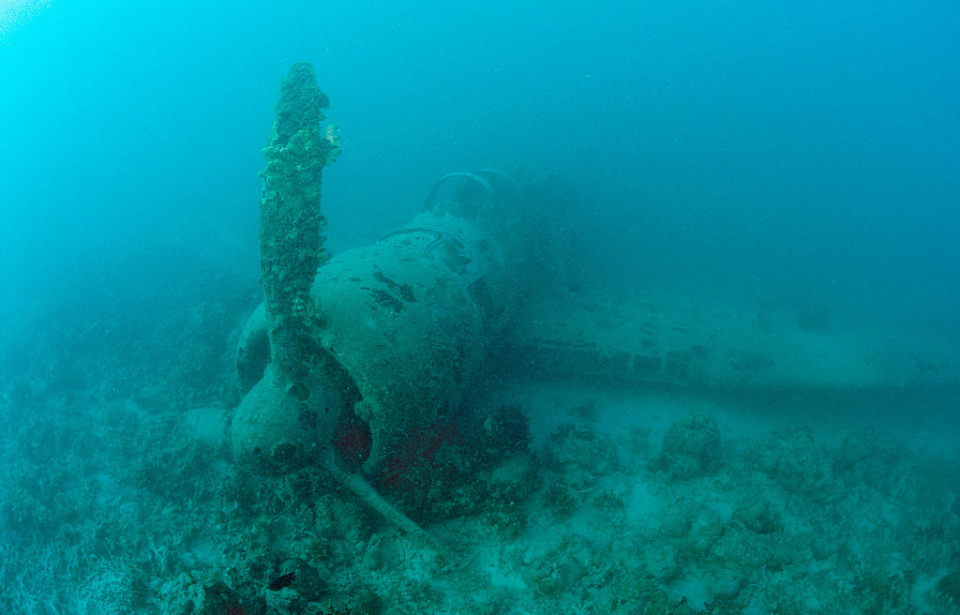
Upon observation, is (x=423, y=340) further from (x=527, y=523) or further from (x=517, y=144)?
(x=517, y=144)

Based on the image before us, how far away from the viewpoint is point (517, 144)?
3488 centimetres

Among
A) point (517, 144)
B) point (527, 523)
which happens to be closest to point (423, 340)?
A: point (527, 523)

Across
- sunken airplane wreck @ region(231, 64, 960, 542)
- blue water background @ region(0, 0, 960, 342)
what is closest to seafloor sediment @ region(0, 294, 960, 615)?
sunken airplane wreck @ region(231, 64, 960, 542)

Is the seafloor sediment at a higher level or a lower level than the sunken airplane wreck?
lower

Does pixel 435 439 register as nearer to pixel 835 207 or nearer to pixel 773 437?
pixel 773 437

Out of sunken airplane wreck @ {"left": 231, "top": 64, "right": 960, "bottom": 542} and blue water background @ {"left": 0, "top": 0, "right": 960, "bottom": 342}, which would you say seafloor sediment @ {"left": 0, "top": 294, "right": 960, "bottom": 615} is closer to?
sunken airplane wreck @ {"left": 231, "top": 64, "right": 960, "bottom": 542}

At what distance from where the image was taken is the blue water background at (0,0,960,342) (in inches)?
819

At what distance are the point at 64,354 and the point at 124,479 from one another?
676 centimetres

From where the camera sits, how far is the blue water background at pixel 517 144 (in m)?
20.8

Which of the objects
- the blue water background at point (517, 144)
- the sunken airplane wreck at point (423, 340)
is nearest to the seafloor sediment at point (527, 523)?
the sunken airplane wreck at point (423, 340)

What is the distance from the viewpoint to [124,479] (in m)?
7.75

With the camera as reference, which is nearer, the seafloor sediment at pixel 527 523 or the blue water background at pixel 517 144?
the seafloor sediment at pixel 527 523

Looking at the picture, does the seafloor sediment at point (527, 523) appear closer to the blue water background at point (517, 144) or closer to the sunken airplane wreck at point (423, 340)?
the sunken airplane wreck at point (423, 340)

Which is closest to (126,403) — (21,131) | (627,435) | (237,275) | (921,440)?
(237,275)
